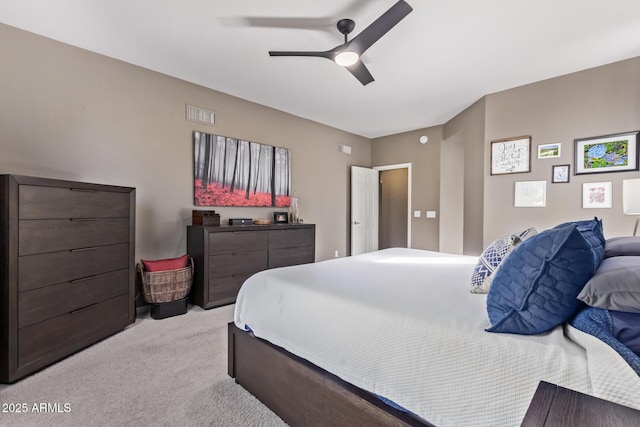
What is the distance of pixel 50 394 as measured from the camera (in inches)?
66.1

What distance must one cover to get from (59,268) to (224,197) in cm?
185

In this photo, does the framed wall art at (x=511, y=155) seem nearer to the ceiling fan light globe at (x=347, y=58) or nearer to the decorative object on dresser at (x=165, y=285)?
the ceiling fan light globe at (x=347, y=58)

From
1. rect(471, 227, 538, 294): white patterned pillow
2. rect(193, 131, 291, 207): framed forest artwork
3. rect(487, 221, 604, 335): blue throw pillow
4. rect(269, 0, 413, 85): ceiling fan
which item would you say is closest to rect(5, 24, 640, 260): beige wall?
rect(193, 131, 291, 207): framed forest artwork

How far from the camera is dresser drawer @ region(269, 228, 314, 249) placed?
12.1 feet

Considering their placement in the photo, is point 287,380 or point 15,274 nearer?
point 287,380

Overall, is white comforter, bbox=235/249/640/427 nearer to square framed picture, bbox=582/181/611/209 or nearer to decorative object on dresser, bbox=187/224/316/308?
decorative object on dresser, bbox=187/224/316/308

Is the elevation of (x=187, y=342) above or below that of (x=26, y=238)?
below

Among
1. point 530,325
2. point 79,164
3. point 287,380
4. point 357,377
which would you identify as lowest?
point 287,380

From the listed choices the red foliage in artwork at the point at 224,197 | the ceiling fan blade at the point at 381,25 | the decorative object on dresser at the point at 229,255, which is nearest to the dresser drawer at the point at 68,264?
the decorative object on dresser at the point at 229,255

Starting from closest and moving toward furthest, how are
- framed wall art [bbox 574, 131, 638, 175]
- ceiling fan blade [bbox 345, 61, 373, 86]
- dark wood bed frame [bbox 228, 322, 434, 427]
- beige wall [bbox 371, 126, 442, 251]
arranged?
dark wood bed frame [bbox 228, 322, 434, 427]
ceiling fan blade [bbox 345, 61, 373, 86]
framed wall art [bbox 574, 131, 638, 175]
beige wall [bbox 371, 126, 442, 251]

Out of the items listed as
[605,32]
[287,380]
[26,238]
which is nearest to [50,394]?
[26,238]

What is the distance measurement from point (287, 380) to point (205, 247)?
2.02 metres

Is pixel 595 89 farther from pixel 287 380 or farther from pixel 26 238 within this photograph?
pixel 26 238

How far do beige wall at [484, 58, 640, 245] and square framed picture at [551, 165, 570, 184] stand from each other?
0.04 meters
